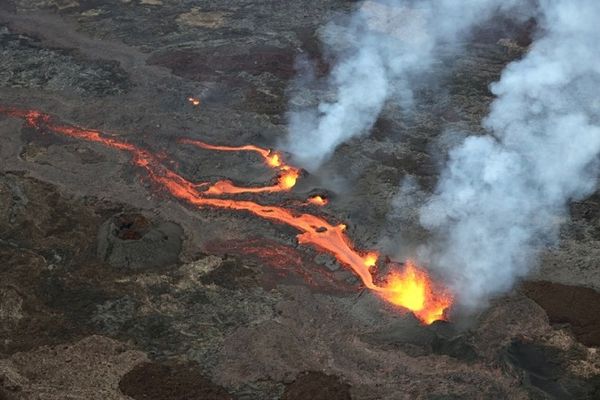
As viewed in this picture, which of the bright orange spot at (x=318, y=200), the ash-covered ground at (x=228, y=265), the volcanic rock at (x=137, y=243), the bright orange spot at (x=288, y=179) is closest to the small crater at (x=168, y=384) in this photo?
the ash-covered ground at (x=228, y=265)

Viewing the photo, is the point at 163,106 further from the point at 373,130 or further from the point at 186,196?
the point at 373,130

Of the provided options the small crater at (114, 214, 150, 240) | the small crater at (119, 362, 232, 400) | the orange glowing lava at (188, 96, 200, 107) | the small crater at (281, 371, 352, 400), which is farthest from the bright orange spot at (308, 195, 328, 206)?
the orange glowing lava at (188, 96, 200, 107)

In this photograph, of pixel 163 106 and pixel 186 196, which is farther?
pixel 163 106

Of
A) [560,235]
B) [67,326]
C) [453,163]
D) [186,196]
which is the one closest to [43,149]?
[186,196]

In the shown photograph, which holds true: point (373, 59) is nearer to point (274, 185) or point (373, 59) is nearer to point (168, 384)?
point (274, 185)

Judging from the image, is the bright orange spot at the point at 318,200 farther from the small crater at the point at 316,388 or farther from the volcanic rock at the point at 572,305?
the small crater at the point at 316,388

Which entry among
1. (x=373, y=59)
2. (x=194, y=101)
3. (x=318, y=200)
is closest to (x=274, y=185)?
(x=318, y=200)
